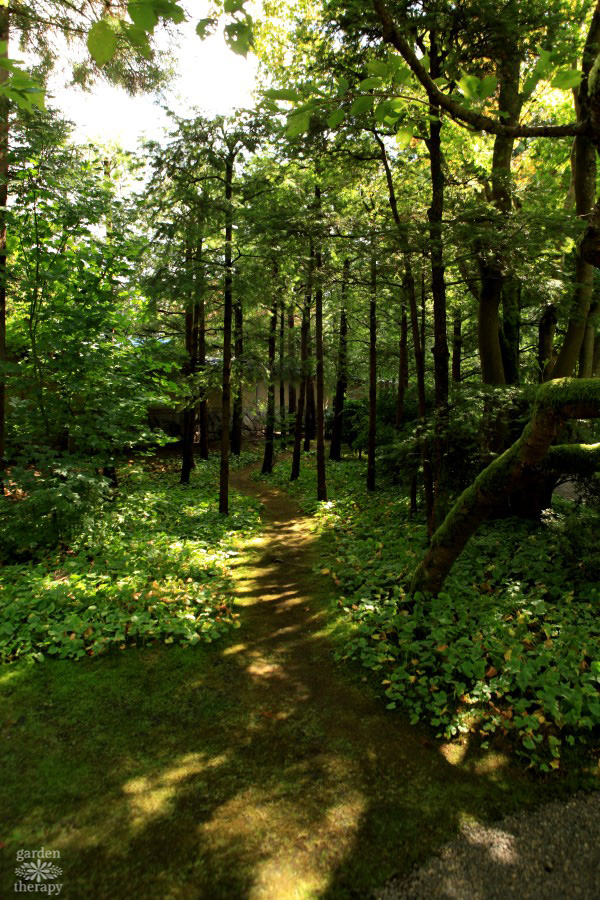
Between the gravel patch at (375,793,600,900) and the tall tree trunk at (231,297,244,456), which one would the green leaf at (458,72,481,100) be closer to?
the gravel patch at (375,793,600,900)

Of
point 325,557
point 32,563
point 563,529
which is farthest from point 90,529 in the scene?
point 563,529

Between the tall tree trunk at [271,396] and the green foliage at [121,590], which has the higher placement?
the tall tree trunk at [271,396]

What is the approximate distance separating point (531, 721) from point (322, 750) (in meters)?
1.92

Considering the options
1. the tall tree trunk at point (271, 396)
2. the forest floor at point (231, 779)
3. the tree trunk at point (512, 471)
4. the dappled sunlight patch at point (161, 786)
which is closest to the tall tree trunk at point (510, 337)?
the tree trunk at point (512, 471)

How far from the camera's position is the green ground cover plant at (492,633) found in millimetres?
4234

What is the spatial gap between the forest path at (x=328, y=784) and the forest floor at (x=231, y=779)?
12mm

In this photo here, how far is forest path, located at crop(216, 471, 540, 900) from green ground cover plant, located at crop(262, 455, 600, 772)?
15.6 inches

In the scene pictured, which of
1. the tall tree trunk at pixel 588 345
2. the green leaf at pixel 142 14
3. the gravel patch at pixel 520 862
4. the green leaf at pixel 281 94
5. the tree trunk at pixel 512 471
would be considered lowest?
the gravel patch at pixel 520 862

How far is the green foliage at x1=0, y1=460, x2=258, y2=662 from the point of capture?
18.4ft

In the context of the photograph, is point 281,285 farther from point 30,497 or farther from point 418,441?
point 30,497

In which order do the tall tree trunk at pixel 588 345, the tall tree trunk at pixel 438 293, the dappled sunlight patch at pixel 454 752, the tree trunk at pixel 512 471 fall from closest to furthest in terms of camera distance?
the dappled sunlight patch at pixel 454 752 → the tree trunk at pixel 512 471 → the tall tree trunk at pixel 438 293 → the tall tree trunk at pixel 588 345

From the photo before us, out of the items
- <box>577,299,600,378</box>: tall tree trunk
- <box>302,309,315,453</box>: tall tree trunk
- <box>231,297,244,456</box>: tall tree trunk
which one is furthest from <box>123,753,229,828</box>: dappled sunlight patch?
<box>302,309,315,453</box>: tall tree trunk

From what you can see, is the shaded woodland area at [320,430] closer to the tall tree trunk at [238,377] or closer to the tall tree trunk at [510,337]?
the tall tree trunk at [510,337]

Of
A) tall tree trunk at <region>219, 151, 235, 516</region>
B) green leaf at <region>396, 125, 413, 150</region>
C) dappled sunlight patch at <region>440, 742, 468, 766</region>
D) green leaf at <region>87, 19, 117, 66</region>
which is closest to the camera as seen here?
green leaf at <region>87, 19, 117, 66</region>
